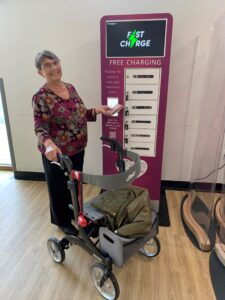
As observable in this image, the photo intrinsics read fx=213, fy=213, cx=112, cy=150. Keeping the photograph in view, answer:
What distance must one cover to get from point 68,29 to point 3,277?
2.26 meters

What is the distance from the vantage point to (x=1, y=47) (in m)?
2.32

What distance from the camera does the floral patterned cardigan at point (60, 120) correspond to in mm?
1394

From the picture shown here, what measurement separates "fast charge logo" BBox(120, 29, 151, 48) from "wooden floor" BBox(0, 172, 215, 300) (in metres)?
1.62

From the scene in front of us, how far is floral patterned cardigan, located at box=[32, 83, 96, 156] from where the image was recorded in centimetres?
139

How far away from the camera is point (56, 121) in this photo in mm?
1458

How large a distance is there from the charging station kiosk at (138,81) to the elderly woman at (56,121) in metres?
0.32

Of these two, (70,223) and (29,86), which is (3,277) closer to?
(70,223)

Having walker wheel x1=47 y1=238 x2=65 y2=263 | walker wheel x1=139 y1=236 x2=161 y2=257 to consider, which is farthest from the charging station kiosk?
walker wheel x1=47 y1=238 x2=65 y2=263

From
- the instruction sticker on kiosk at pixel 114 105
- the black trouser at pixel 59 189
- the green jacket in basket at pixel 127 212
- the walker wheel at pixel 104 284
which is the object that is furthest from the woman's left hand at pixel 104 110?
the walker wheel at pixel 104 284

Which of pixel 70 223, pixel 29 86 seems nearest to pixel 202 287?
pixel 70 223

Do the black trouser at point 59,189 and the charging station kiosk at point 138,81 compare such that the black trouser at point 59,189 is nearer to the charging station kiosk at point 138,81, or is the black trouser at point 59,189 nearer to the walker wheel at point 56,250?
the walker wheel at point 56,250

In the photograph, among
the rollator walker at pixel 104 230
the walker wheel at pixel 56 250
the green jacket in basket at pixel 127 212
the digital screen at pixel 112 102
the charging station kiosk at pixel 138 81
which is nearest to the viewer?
the rollator walker at pixel 104 230

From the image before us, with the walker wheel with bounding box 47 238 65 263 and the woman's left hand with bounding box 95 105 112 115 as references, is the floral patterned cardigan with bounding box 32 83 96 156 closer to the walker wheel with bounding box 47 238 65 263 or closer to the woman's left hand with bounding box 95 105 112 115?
the woman's left hand with bounding box 95 105 112 115

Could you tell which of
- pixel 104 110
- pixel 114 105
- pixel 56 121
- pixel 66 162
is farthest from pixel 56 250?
pixel 114 105
